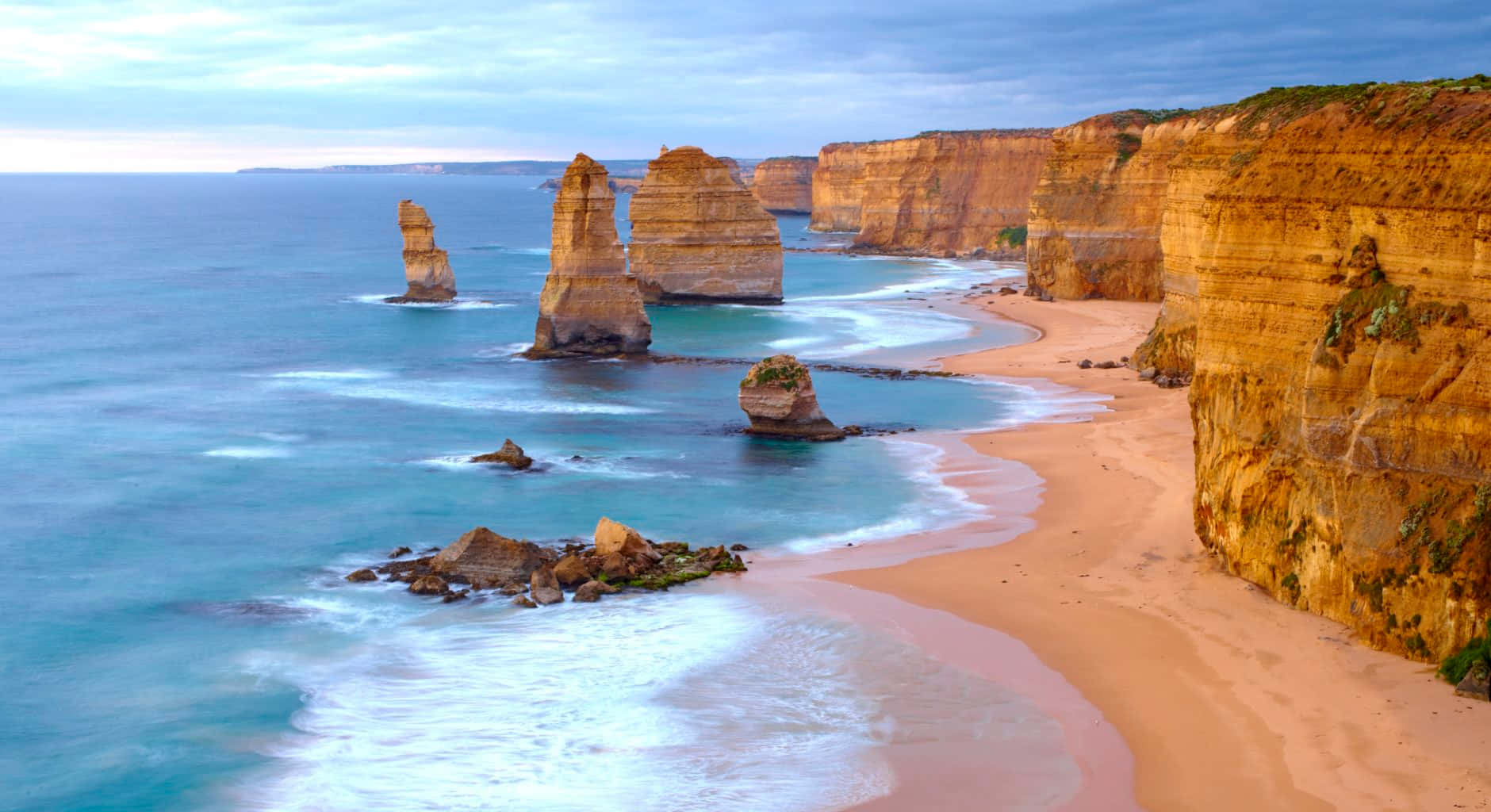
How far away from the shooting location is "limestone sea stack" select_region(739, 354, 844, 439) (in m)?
35.6

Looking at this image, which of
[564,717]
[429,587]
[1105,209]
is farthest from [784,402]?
[1105,209]

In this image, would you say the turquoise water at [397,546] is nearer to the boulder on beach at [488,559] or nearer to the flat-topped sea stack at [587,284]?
the boulder on beach at [488,559]

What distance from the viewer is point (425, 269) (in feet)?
239

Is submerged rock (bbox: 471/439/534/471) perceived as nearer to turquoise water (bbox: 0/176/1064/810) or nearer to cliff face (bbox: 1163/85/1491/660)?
turquoise water (bbox: 0/176/1064/810)

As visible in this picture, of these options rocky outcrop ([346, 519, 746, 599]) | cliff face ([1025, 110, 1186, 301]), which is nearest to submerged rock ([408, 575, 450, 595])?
rocky outcrop ([346, 519, 746, 599])

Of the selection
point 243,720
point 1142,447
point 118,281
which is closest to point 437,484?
point 243,720

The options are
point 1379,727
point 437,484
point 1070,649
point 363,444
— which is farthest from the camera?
point 363,444

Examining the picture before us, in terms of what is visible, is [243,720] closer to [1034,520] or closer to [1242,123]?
[1034,520]

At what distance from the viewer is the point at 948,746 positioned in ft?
53.3

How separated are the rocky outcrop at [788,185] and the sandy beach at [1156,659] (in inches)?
6403

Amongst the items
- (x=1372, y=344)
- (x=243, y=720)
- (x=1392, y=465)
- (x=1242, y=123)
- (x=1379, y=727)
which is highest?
(x=1242, y=123)

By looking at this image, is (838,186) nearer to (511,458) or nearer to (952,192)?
(952,192)

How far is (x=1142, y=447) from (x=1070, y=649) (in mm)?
14838

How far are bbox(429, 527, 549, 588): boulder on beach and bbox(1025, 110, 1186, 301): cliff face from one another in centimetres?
4850
